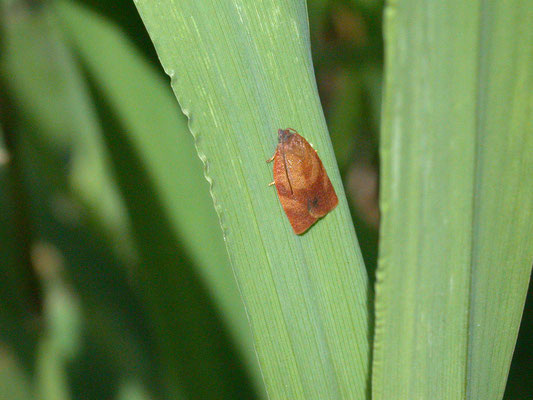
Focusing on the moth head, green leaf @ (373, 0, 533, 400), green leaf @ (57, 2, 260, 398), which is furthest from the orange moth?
green leaf @ (57, 2, 260, 398)

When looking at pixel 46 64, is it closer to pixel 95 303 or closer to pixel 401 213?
pixel 95 303

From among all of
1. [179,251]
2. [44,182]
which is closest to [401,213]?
[179,251]

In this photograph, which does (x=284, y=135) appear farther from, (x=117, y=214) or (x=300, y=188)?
(x=117, y=214)

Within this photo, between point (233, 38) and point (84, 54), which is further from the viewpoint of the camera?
point (84, 54)

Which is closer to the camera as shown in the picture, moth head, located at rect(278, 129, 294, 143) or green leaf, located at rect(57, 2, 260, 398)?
moth head, located at rect(278, 129, 294, 143)

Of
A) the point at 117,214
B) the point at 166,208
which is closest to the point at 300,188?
the point at 166,208

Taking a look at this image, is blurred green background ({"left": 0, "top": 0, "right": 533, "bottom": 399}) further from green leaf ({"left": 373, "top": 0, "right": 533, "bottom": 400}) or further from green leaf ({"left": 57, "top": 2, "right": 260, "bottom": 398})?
green leaf ({"left": 373, "top": 0, "right": 533, "bottom": 400})
